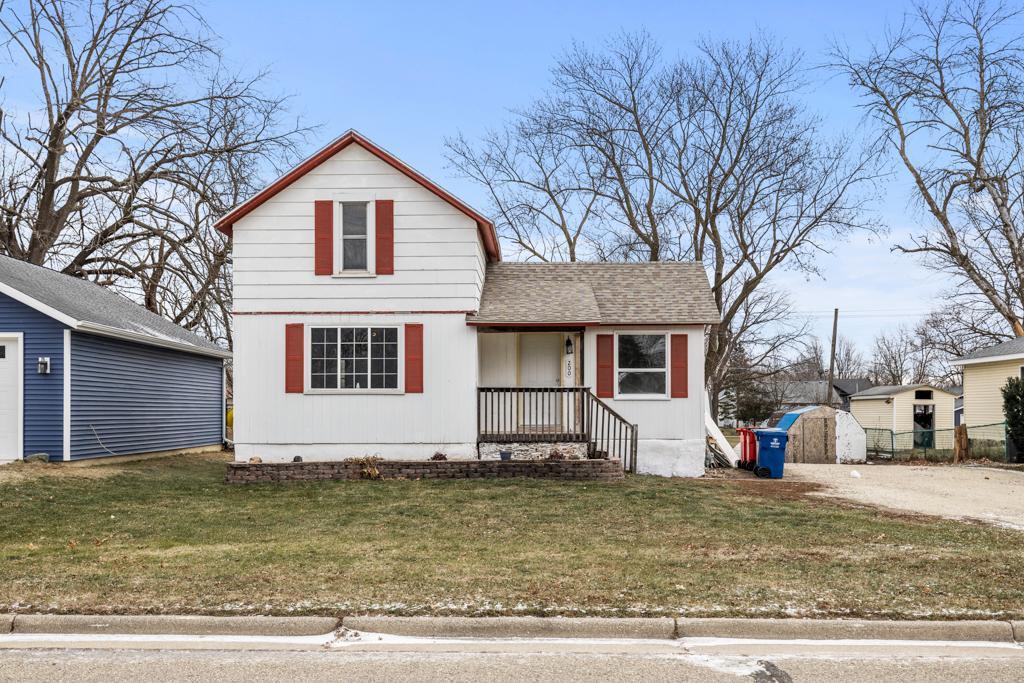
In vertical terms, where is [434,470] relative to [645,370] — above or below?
below

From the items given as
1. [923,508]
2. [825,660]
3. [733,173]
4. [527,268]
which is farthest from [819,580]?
[733,173]

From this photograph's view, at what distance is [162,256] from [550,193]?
14333mm

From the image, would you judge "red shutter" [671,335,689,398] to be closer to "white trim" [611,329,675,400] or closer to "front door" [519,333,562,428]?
"white trim" [611,329,675,400]

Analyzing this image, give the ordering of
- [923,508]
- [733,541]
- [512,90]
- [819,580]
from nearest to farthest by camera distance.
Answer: [819,580], [733,541], [923,508], [512,90]

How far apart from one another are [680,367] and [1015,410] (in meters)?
10.8

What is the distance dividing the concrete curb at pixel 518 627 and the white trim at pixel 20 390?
13097mm

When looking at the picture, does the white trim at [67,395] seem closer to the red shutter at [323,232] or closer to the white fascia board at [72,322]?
the white fascia board at [72,322]

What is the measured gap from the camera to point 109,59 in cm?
2862

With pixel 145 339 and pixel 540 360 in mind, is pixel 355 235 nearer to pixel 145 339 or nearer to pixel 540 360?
pixel 540 360

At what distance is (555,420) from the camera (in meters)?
16.7

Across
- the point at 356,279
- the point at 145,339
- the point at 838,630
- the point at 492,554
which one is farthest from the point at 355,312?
the point at 838,630

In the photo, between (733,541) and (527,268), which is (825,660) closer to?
(733,541)

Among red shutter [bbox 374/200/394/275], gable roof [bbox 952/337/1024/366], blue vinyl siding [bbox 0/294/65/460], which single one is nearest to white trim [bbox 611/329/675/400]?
red shutter [bbox 374/200/394/275]

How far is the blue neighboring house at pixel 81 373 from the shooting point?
1606cm
